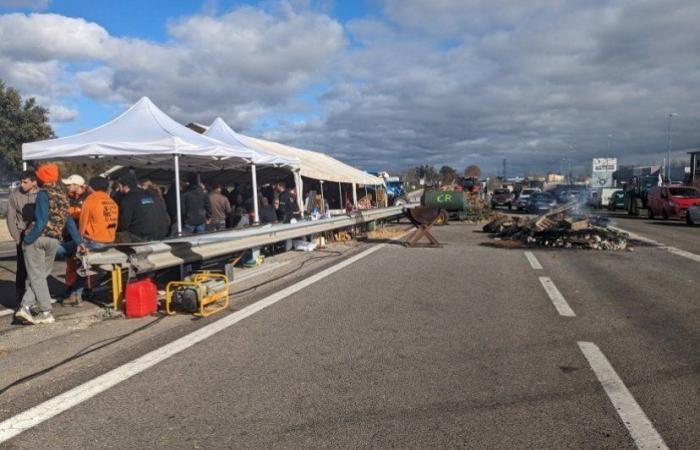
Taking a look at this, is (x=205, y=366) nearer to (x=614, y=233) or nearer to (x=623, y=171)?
(x=614, y=233)

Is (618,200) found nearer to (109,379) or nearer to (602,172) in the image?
(602,172)

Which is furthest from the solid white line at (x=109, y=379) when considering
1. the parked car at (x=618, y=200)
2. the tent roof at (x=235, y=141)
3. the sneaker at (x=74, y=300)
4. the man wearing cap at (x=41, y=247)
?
the parked car at (x=618, y=200)

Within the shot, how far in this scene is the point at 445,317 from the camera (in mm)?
7094

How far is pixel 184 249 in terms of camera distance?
8.39 meters

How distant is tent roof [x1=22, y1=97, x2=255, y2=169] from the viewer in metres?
10.8

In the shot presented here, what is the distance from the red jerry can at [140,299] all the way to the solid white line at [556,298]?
5337 millimetres

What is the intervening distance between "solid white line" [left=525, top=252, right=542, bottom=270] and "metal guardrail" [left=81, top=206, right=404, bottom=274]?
531 centimetres

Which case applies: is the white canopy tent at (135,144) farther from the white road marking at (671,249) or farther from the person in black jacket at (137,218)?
the white road marking at (671,249)

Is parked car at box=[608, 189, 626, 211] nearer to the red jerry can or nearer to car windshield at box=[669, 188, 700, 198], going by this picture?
car windshield at box=[669, 188, 700, 198]

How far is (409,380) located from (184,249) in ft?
15.7

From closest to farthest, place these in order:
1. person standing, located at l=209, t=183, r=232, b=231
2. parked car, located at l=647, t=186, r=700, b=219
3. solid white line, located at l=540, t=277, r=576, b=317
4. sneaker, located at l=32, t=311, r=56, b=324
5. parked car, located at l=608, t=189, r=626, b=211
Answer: sneaker, located at l=32, t=311, r=56, b=324, solid white line, located at l=540, t=277, r=576, b=317, person standing, located at l=209, t=183, r=232, b=231, parked car, located at l=647, t=186, r=700, b=219, parked car, located at l=608, t=189, r=626, b=211

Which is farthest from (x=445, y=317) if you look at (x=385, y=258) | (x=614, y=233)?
(x=614, y=233)

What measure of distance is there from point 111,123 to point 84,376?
8600 millimetres

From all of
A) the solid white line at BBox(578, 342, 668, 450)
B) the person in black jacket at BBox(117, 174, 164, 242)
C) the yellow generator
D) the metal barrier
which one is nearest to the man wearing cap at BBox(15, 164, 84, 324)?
the metal barrier
